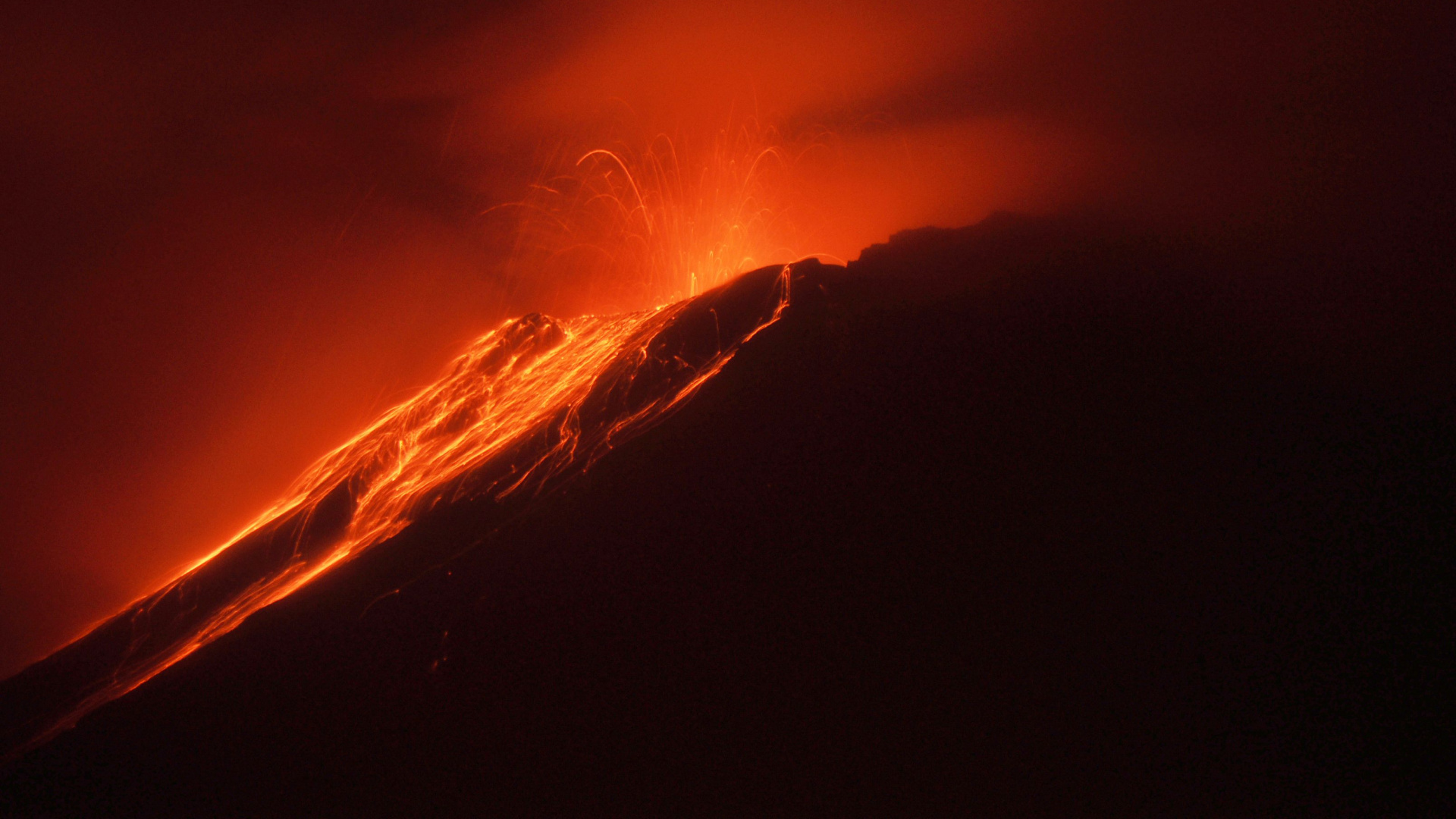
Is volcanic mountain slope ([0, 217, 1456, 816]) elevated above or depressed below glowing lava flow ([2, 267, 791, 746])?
below

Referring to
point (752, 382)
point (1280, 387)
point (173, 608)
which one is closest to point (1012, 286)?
point (1280, 387)

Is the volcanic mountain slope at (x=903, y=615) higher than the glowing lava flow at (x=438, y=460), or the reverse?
the glowing lava flow at (x=438, y=460)

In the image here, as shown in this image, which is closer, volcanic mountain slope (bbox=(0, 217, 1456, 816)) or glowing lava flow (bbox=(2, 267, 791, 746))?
volcanic mountain slope (bbox=(0, 217, 1456, 816))

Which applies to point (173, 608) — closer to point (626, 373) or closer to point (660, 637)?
point (626, 373)

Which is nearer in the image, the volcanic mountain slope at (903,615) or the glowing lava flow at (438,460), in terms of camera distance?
the volcanic mountain slope at (903,615)
